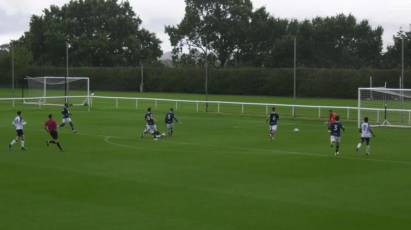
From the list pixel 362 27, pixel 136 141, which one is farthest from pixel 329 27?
pixel 136 141

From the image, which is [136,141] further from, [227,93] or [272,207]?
[227,93]

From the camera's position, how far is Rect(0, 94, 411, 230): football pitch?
17.4 metres

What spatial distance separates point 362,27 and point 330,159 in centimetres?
6728

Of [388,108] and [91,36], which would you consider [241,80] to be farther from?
[388,108]

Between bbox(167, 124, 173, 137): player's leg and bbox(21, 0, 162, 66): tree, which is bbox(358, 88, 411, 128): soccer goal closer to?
bbox(167, 124, 173, 137): player's leg

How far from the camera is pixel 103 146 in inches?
1339

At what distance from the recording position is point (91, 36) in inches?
4316

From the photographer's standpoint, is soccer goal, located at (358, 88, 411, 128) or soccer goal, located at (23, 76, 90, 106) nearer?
soccer goal, located at (358, 88, 411, 128)

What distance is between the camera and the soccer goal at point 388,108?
46.1 metres

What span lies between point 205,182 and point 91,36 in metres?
89.6

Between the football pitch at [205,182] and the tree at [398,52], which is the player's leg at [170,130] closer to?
the football pitch at [205,182]

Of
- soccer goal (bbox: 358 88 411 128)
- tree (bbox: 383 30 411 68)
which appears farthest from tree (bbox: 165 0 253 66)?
soccer goal (bbox: 358 88 411 128)

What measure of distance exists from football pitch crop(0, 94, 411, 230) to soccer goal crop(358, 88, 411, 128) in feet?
17.2

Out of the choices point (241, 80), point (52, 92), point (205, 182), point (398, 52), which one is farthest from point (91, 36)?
point (205, 182)
